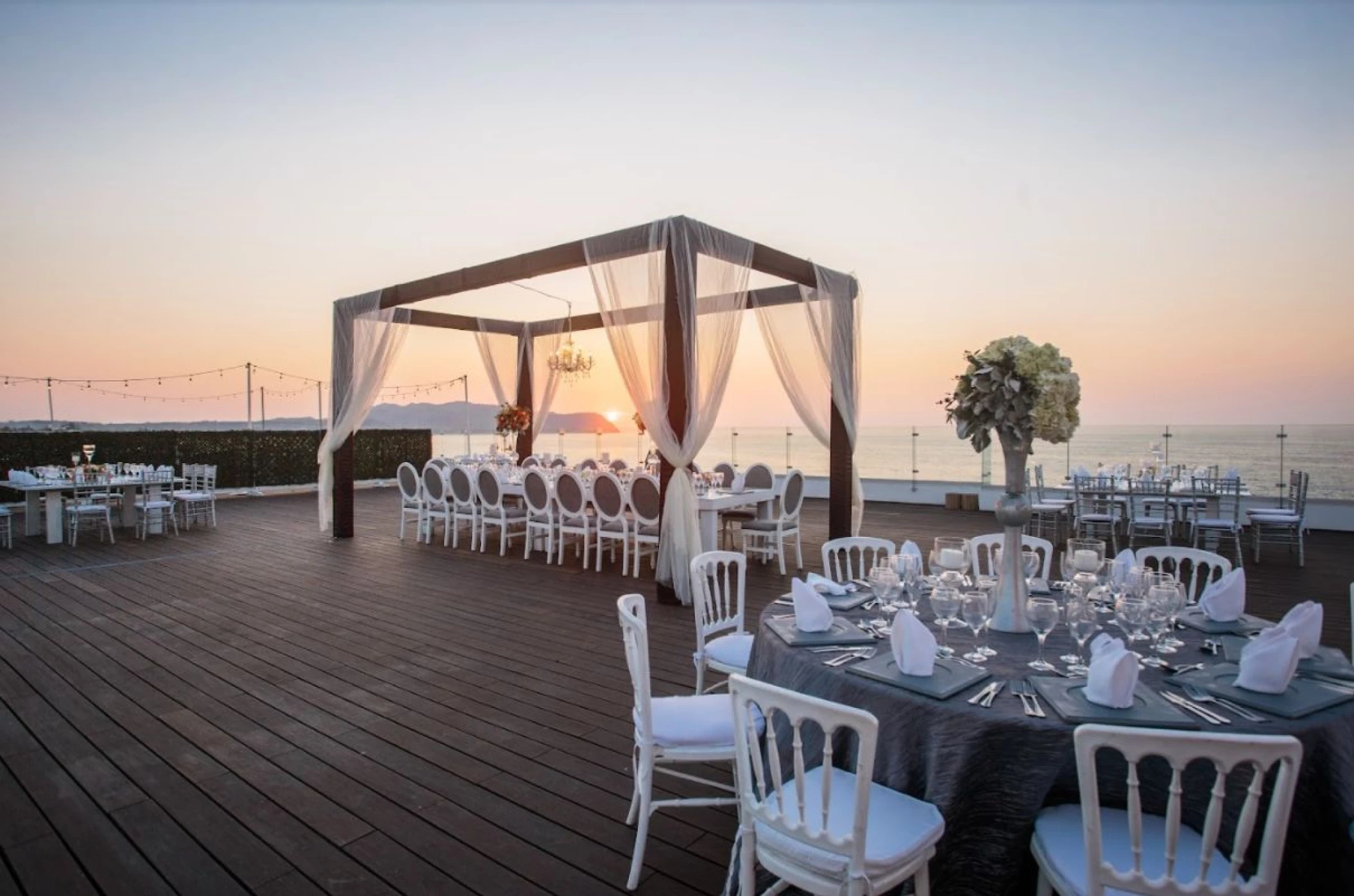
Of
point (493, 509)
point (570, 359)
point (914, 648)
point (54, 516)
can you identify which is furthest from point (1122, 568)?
point (54, 516)

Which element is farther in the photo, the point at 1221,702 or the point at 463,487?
the point at 463,487

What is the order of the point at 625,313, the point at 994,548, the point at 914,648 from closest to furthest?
the point at 914,648, the point at 994,548, the point at 625,313

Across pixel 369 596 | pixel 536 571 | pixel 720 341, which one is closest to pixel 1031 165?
pixel 720 341

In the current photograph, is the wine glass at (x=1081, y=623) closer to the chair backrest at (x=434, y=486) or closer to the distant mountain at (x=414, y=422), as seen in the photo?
the chair backrest at (x=434, y=486)

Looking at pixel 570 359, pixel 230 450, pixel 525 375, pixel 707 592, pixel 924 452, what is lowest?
pixel 707 592

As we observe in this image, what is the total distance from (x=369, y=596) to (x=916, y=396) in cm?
980

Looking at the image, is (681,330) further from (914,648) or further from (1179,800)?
(1179,800)

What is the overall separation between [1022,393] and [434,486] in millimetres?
7476

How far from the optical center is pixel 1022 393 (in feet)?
6.97

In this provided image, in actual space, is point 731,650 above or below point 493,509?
below

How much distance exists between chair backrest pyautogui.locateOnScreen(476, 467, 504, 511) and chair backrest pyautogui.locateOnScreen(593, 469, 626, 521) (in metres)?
1.46

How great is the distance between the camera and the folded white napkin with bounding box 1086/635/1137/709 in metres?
1.54

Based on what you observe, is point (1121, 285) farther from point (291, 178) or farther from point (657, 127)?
point (291, 178)

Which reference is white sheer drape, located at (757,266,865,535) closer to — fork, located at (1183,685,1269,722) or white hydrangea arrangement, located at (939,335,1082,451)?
white hydrangea arrangement, located at (939,335,1082,451)
